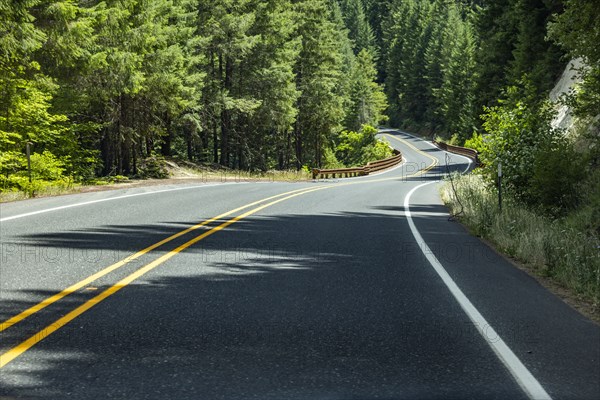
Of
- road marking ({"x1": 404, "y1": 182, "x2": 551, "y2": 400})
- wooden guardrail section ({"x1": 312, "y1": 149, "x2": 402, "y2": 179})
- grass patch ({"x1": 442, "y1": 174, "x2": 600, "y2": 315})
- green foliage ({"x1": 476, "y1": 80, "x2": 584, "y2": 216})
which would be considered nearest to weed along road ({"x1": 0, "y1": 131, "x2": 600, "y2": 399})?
road marking ({"x1": 404, "y1": 182, "x2": 551, "y2": 400})

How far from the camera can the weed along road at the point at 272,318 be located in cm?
442

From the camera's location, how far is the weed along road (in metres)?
4.42

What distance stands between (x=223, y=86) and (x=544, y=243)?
35456mm

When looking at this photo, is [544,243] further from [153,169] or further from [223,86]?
[223,86]

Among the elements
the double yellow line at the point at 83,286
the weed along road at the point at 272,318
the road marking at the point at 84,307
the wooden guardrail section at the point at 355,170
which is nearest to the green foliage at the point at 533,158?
the weed along road at the point at 272,318

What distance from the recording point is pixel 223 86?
141ft

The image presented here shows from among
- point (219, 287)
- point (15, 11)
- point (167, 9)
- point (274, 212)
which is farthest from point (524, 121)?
point (167, 9)

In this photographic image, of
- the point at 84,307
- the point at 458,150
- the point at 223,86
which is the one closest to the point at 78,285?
the point at 84,307

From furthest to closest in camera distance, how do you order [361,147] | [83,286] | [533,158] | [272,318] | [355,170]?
[361,147], [355,170], [533,158], [83,286], [272,318]

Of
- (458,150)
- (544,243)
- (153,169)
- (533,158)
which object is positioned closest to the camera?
(544,243)

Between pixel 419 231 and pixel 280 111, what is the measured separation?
33.5 meters

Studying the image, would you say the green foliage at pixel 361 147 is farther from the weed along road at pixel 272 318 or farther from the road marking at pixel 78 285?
the road marking at pixel 78 285

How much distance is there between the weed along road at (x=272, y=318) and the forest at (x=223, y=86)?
19.2 feet

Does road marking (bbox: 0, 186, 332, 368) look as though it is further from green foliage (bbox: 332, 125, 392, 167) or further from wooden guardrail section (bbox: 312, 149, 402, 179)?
green foliage (bbox: 332, 125, 392, 167)
